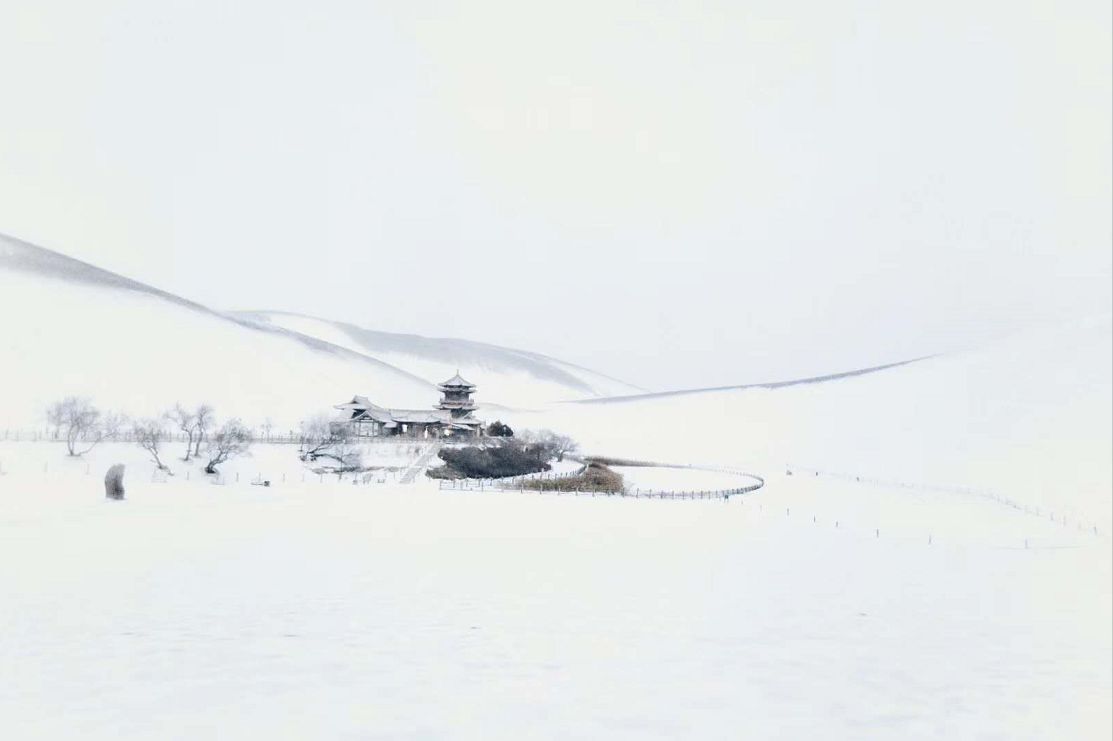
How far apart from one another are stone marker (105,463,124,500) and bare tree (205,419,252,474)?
384 inches

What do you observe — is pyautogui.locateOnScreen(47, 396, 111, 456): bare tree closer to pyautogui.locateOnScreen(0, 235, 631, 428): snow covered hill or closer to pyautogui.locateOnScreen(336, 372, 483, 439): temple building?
pyautogui.locateOnScreen(0, 235, 631, 428): snow covered hill

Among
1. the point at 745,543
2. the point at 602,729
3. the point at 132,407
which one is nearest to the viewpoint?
the point at 602,729

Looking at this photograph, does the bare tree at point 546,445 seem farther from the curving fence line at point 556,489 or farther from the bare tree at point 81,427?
the bare tree at point 81,427

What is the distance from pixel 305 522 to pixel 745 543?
42.5 ft

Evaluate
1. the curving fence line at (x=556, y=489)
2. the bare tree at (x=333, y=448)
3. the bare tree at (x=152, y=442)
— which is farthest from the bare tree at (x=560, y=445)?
the bare tree at (x=152, y=442)

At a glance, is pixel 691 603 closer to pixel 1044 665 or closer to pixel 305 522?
pixel 1044 665

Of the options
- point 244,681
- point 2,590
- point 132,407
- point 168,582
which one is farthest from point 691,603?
point 132,407

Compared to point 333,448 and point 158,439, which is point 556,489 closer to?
point 333,448

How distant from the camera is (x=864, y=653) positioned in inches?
441

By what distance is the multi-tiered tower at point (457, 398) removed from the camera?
6450 cm

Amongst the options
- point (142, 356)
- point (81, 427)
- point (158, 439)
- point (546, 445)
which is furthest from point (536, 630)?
point (142, 356)

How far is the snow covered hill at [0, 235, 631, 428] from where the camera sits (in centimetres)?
6519

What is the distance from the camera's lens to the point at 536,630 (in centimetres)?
1200

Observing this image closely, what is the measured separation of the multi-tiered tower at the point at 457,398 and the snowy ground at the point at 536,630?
40.3 meters
